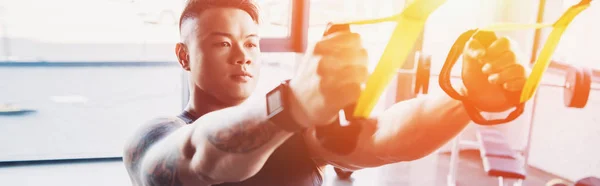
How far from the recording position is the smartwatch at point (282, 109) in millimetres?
729

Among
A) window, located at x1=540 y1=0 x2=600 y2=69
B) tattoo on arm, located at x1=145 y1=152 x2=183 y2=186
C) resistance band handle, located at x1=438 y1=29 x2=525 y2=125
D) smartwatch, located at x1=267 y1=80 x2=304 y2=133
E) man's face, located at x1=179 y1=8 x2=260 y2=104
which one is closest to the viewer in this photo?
smartwatch, located at x1=267 y1=80 x2=304 y2=133

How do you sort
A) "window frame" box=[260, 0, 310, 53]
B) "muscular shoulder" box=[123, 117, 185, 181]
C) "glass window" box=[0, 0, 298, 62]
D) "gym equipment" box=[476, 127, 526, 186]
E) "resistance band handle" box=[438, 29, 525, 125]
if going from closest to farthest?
"resistance band handle" box=[438, 29, 525, 125] < "muscular shoulder" box=[123, 117, 185, 181] < "gym equipment" box=[476, 127, 526, 186] < "window frame" box=[260, 0, 310, 53] < "glass window" box=[0, 0, 298, 62]

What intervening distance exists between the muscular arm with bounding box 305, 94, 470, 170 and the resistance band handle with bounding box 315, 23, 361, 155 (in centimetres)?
23

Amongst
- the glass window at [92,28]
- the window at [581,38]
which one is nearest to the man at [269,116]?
the glass window at [92,28]

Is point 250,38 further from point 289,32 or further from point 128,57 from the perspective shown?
point 128,57

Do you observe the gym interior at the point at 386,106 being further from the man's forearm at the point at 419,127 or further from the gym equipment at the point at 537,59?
the gym equipment at the point at 537,59

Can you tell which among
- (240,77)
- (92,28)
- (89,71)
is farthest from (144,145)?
(92,28)

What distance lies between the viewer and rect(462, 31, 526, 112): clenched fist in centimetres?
82

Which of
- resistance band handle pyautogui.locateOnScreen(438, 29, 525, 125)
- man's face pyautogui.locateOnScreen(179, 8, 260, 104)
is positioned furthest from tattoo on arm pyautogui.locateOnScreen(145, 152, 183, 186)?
resistance band handle pyautogui.locateOnScreen(438, 29, 525, 125)

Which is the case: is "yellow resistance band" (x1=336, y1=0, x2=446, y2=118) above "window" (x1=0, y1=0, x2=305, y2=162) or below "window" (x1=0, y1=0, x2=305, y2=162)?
above

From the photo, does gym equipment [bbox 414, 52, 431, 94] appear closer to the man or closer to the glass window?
the man

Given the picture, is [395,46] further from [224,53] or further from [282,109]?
[224,53]

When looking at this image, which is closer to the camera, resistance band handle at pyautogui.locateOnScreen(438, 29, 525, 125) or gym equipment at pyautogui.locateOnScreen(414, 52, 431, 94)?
resistance band handle at pyautogui.locateOnScreen(438, 29, 525, 125)

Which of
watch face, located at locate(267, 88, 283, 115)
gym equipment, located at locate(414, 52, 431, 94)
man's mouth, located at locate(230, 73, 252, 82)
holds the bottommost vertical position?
man's mouth, located at locate(230, 73, 252, 82)
